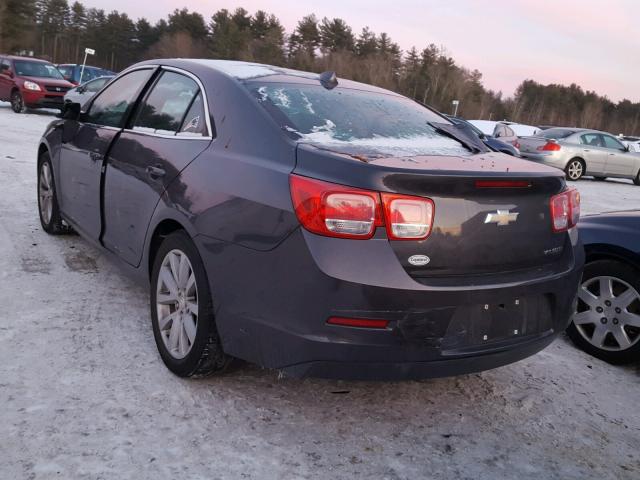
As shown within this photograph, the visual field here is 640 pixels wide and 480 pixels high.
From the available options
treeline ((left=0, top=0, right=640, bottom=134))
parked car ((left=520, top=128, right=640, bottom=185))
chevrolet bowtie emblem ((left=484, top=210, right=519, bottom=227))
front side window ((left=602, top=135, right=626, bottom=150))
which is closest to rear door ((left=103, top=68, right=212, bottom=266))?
chevrolet bowtie emblem ((left=484, top=210, right=519, bottom=227))

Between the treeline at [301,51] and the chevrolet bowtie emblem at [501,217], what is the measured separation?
59749mm

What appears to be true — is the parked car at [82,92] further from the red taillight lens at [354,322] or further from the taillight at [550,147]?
the red taillight lens at [354,322]

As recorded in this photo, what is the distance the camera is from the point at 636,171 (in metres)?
18.7

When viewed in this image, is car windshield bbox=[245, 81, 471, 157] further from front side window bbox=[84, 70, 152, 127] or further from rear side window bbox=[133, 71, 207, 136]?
front side window bbox=[84, 70, 152, 127]

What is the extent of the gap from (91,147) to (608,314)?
364 cm

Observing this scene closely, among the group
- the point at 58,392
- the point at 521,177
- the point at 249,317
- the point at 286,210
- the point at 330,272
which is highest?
the point at 521,177

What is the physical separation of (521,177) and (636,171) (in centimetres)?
1848

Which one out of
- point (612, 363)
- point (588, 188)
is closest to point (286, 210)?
point (612, 363)

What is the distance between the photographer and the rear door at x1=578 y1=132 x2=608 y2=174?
1764 cm

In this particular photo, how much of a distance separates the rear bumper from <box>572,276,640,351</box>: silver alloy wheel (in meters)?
1.45

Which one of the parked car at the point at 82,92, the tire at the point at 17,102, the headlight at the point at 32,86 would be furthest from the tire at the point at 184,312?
the tire at the point at 17,102

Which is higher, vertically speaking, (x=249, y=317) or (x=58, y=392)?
(x=249, y=317)

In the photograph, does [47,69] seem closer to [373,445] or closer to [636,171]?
[636,171]

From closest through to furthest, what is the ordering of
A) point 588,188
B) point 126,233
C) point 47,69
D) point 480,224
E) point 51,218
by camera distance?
point 480,224 → point 126,233 → point 51,218 → point 588,188 → point 47,69
